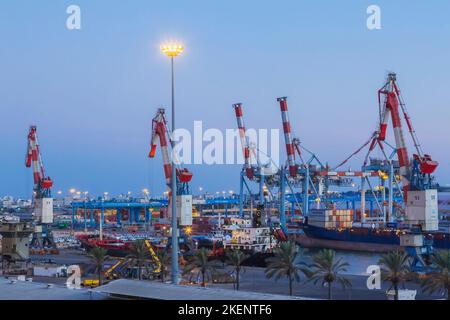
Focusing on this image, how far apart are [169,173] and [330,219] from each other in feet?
75.8

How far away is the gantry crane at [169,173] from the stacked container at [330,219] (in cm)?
2137

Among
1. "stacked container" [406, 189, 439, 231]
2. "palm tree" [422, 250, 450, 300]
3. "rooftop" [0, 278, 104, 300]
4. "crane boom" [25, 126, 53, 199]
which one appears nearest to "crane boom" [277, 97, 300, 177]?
"crane boom" [25, 126, 53, 199]

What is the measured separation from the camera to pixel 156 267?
3111 cm

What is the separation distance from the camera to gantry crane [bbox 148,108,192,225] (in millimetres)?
40719

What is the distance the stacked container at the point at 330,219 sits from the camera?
64.2m

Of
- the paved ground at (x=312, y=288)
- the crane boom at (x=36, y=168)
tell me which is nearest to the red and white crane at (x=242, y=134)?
the crane boom at (x=36, y=168)

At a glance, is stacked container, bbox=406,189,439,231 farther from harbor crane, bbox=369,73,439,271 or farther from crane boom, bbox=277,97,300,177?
crane boom, bbox=277,97,300,177

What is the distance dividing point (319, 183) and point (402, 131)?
32.2 m

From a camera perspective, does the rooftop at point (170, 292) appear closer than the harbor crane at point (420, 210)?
Yes

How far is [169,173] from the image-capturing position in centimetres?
4569

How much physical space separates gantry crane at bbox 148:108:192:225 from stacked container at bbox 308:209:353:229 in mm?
21370

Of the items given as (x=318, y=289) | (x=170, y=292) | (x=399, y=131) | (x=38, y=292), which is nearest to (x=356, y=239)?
(x=399, y=131)

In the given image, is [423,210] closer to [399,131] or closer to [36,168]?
[399,131]

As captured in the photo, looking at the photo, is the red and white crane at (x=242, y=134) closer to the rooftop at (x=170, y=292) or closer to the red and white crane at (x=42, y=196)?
the red and white crane at (x=42, y=196)
